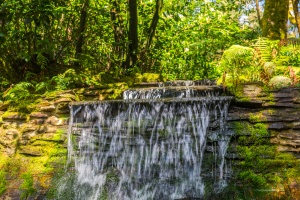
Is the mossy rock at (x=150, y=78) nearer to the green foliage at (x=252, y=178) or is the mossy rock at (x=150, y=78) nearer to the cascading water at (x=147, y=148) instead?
the cascading water at (x=147, y=148)

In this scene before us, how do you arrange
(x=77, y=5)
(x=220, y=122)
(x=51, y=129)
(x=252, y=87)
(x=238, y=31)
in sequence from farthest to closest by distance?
(x=238, y=31) → (x=77, y=5) → (x=51, y=129) → (x=252, y=87) → (x=220, y=122)

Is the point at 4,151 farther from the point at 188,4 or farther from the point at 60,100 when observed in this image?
the point at 188,4

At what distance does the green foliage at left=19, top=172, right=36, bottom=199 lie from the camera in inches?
170

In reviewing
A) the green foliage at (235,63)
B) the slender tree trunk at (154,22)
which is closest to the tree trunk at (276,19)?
the slender tree trunk at (154,22)

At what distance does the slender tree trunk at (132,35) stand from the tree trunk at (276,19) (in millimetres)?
3554

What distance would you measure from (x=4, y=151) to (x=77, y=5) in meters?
3.89

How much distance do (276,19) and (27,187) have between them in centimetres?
712

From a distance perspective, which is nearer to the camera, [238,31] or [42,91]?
[42,91]

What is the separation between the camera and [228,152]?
4.01m

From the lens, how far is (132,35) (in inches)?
283

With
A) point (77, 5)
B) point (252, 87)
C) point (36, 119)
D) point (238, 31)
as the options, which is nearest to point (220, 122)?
point (252, 87)

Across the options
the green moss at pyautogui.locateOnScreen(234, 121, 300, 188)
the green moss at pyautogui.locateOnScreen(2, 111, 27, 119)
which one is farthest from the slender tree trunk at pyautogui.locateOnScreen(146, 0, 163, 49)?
the green moss at pyautogui.locateOnScreen(234, 121, 300, 188)

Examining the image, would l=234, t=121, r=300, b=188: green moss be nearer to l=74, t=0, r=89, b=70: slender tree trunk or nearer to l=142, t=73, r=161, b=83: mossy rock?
l=142, t=73, r=161, b=83: mossy rock

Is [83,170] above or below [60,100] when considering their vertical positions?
below
